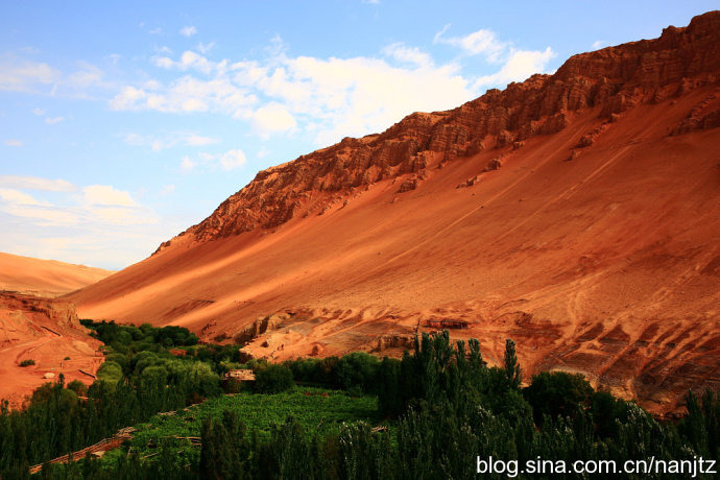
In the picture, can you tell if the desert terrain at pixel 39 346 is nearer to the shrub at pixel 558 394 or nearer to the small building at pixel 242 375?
the small building at pixel 242 375

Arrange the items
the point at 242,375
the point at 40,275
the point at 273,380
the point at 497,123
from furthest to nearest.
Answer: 1. the point at 40,275
2. the point at 497,123
3. the point at 242,375
4. the point at 273,380

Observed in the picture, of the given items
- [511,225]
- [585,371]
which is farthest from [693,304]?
[511,225]

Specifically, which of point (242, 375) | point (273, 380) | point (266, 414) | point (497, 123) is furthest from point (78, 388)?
point (497, 123)

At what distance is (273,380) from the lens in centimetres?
1669

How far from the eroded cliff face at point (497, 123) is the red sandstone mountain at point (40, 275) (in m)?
32.7

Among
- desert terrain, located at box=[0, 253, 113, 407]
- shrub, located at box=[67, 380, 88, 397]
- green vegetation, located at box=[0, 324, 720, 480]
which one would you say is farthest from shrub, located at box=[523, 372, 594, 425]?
desert terrain, located at box=[0, 253, 113, 407]

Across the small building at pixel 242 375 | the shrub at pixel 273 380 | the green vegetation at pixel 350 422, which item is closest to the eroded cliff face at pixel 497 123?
the green vegetation at pixel 350 422

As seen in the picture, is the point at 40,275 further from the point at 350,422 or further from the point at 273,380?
the point at 350,422

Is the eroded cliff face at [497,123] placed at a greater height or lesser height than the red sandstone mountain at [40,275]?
greater

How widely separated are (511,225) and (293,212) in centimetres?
2872

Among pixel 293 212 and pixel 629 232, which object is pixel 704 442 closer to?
pixel 629 232

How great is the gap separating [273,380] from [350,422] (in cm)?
547

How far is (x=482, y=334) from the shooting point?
738 inches

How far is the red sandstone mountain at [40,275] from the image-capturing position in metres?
77.3
